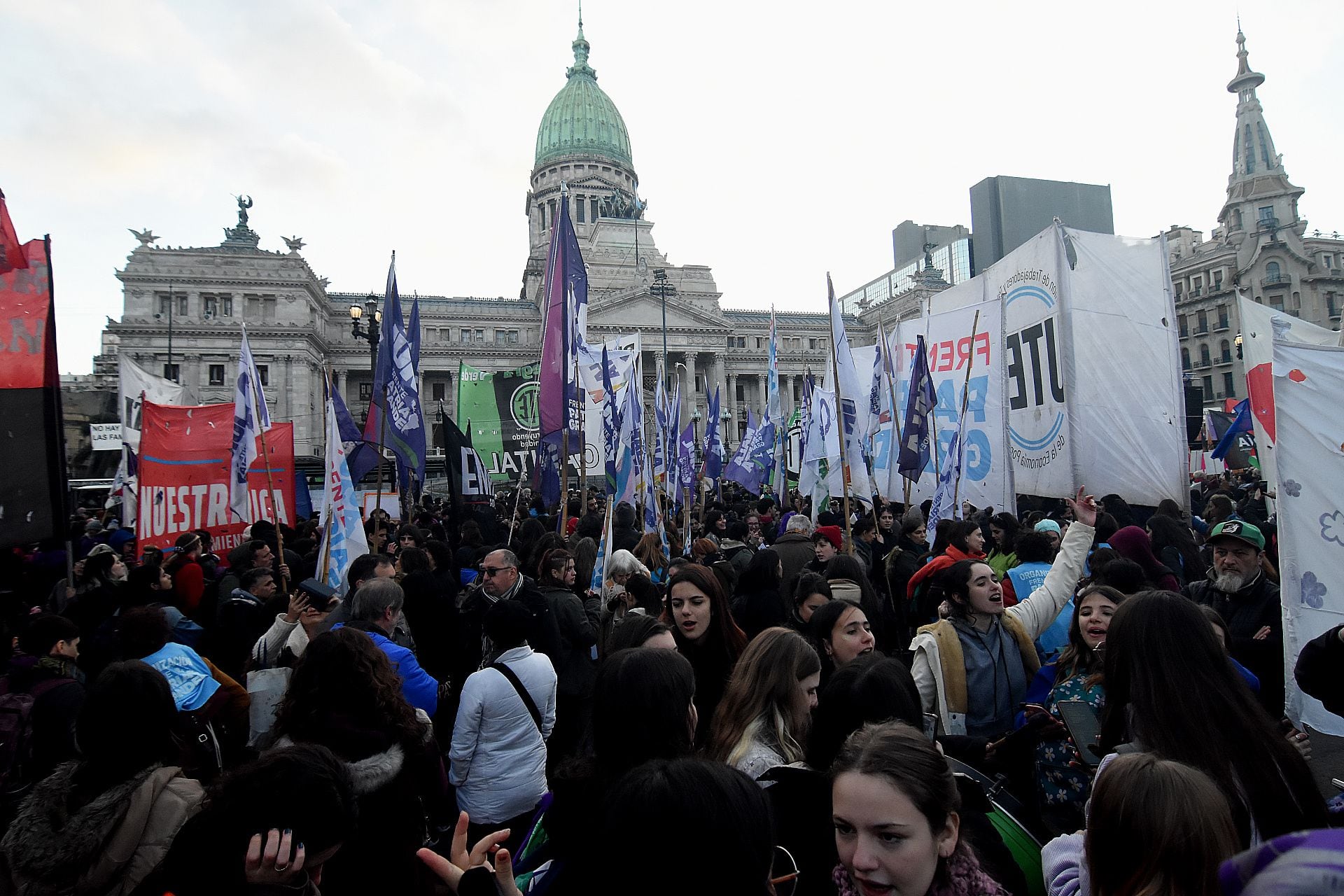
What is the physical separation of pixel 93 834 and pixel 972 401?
9444 mm

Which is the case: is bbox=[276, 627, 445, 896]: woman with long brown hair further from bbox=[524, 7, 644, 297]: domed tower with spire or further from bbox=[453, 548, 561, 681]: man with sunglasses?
bbox=[524, 7, 644, 297]: domed tower with spire

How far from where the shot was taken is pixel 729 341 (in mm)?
64938

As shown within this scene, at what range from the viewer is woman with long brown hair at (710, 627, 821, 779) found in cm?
280

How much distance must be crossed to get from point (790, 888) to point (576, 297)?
277 inches

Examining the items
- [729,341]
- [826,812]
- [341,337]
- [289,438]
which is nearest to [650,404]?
[729,341]

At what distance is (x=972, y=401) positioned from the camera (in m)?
9.73

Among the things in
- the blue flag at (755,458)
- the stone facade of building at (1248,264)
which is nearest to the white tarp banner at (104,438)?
the blue flag at (755,458)

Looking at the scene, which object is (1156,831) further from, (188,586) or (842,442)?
(188,586)

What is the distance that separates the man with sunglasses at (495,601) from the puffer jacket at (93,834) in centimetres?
224

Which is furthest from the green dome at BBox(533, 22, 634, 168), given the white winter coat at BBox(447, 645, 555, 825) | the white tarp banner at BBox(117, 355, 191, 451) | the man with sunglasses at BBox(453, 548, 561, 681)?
the white winter coat at BBox(447, 645, 555, 825)

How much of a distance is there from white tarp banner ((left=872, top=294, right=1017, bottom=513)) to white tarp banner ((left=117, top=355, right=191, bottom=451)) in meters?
12.6

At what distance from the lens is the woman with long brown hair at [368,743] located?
101 inches

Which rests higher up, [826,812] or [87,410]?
[87,410]

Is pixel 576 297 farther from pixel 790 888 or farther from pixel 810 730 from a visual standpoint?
pixel 790 888
